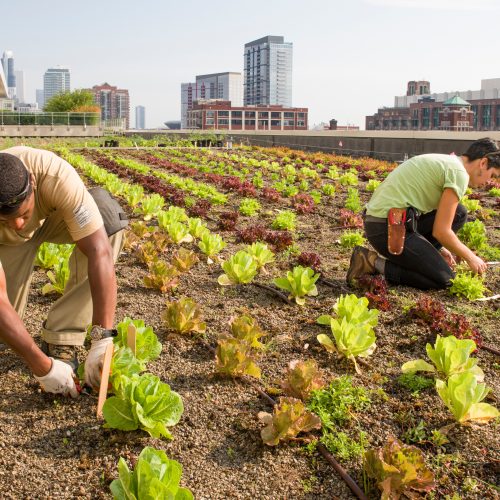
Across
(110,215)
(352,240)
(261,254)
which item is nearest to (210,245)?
(261,254)

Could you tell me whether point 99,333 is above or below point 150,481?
above

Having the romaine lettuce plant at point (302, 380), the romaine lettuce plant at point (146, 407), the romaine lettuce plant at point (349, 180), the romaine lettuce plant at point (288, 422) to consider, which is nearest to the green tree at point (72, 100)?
the romaine lettuce plant at point (349, 180)

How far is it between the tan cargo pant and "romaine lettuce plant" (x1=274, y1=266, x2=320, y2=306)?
1762mm

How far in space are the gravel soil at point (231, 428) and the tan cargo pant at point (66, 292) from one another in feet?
1.07

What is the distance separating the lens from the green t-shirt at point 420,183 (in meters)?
5.01

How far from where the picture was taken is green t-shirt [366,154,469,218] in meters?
5.01

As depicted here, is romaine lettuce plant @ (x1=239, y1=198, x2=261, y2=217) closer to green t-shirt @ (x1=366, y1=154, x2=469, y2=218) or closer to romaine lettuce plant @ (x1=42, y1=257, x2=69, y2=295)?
green t-shirt @ (x1=366, y1=154, x2=469, y2=218)

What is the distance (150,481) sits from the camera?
2.20 meters

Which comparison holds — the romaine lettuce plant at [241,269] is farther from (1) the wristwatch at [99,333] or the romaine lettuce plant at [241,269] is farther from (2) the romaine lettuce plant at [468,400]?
(2) the romaine lettuce plant at [468,400]

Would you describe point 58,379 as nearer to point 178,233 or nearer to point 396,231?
point 396,231

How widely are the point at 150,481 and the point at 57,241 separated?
2137 mm

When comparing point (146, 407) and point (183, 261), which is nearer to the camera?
point (146, 407)

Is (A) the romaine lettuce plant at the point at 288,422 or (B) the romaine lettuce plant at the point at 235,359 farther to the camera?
(B) the romaine lettuce plant at the point at 235,359

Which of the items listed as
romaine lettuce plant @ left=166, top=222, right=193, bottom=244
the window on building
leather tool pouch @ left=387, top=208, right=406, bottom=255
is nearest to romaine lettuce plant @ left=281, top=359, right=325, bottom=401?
leather tool pouch @ left=387, top=208, right=406, bottom=255
